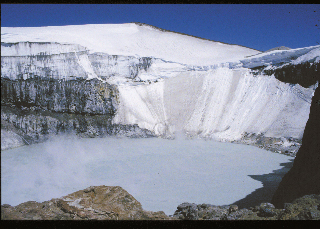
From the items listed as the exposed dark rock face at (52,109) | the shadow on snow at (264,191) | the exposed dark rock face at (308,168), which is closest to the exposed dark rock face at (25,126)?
the exposed dark rock face at (52,109)

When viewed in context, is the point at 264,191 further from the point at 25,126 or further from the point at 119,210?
the point at 25,126

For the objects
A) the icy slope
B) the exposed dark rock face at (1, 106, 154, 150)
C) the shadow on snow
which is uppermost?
the icy slope

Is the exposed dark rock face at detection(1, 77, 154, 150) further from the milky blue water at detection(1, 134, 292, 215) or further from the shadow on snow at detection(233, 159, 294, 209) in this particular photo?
the shadow on snow at detection(233, 159, 294, 209)

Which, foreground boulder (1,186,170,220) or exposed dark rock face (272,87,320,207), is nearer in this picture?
foreground boulder (1,186,170,220)

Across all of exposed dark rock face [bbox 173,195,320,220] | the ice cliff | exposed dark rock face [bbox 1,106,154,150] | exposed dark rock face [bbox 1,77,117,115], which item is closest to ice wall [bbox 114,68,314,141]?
the ice cliff

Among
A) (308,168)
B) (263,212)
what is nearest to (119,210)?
(263,212)
